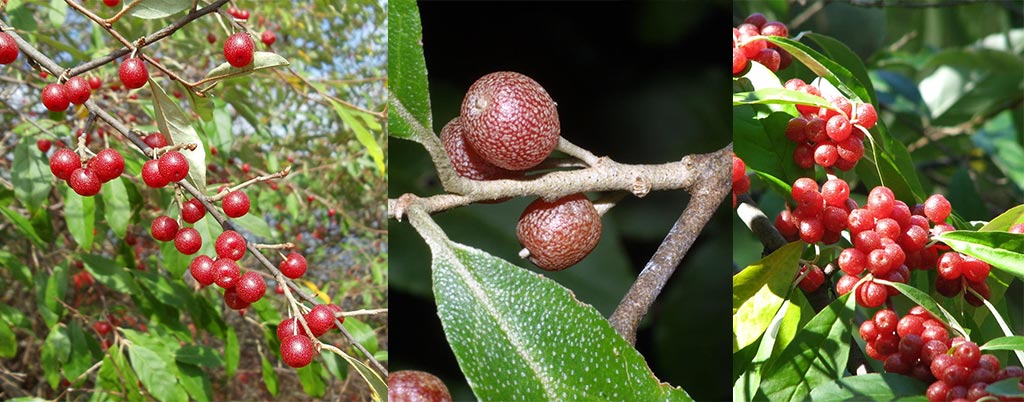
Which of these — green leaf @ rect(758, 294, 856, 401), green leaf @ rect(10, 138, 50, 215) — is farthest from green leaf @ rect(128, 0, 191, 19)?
green leaf @ rect(758, 294, 856, 401)

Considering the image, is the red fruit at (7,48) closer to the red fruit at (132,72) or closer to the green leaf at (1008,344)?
the red fruit at (132,72)

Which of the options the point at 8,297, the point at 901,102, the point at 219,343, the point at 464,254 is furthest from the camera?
the point at 219,343

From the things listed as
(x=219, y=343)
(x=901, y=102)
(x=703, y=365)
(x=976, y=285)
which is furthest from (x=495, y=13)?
(x=219, y=343)

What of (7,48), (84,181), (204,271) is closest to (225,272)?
(204,271)

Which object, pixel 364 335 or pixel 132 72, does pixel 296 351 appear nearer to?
pixel 132 72

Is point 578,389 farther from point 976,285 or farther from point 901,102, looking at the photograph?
point 901,102

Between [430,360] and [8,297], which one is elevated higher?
Result: [430,360]

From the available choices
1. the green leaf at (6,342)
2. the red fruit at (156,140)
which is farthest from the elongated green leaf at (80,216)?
the red fruit at (156,140)
